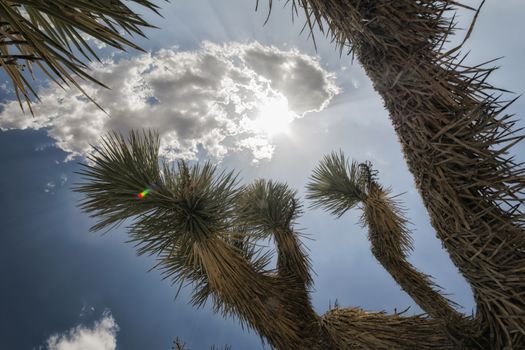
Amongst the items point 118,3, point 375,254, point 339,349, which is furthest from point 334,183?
point 118,3

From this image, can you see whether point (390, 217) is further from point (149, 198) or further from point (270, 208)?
point (149, 198)

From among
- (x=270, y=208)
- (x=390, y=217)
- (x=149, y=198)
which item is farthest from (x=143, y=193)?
(x=390, y=217)

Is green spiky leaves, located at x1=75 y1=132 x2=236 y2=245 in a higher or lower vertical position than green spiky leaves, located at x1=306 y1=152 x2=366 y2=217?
lower

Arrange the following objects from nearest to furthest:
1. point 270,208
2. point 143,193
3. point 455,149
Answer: point 455,149
point 143,193
point 270,208

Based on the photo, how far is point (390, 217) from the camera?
4285mm

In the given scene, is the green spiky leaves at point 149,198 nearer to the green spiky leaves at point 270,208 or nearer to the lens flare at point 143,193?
the lens flare at point 143,193

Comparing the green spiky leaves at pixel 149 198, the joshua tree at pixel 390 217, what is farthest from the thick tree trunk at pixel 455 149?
the green spiky leaves at pixel 149 198

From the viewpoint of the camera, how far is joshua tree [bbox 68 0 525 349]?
1392mm

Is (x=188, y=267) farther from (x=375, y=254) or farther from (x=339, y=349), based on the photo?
(x=375, y=254)

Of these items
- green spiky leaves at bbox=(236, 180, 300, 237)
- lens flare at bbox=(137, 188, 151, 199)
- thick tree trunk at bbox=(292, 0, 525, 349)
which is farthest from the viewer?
green spiky leaves at bbox=(236, 180, 300, 237)

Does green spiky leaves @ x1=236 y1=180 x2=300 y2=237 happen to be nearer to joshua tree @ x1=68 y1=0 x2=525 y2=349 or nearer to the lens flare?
joshua tree @ x1=68 y1=0 x2=525 y2=349

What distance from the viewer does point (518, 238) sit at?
1369 mm

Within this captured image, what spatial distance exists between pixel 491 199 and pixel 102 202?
2.94 metres

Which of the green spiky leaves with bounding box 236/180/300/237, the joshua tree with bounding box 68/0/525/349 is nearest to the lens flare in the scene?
the joshua tree with bounding box 68/0/525/349
